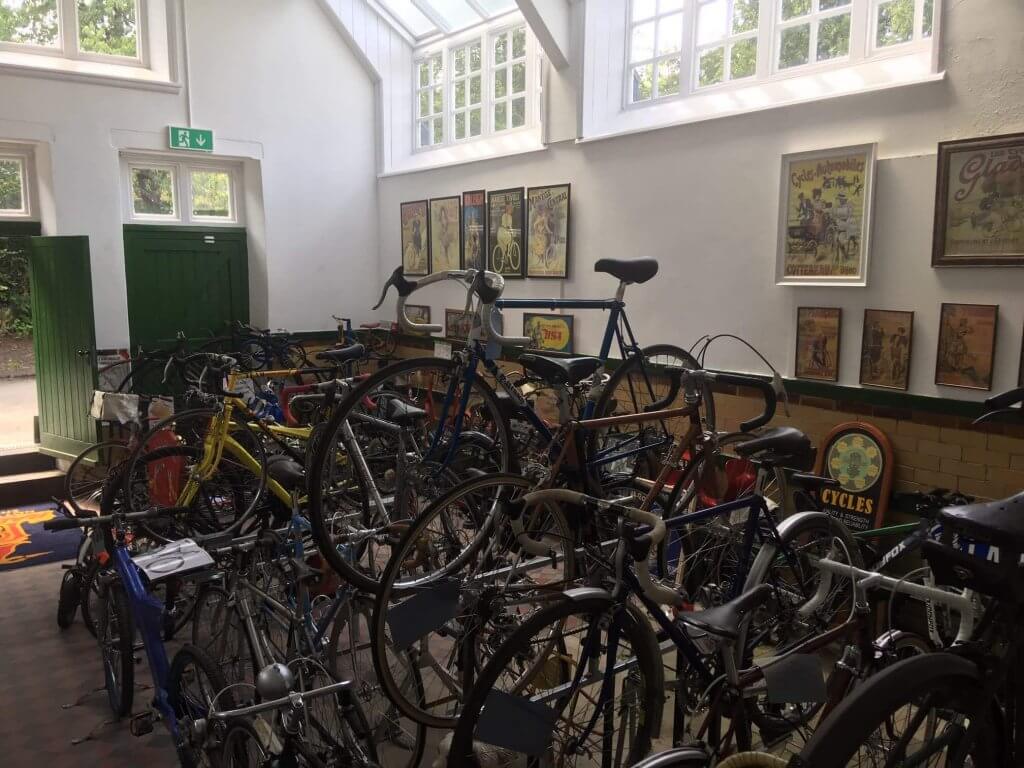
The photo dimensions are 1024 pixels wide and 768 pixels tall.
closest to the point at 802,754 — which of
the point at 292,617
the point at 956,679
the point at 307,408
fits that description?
the point at 956,679

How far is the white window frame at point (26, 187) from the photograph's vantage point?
599cm

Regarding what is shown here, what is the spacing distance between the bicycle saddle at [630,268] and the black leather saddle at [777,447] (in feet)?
4.34

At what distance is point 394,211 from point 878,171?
14.7 ft

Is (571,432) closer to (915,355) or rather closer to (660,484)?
(660,484)

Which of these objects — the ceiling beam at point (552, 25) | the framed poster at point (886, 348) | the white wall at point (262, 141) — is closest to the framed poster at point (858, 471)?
the framed poster at point (886, 348)

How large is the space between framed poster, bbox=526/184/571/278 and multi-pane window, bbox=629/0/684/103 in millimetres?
829

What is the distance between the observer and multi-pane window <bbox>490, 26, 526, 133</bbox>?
6207 millimetres

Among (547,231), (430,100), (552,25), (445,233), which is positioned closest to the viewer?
(552,25)

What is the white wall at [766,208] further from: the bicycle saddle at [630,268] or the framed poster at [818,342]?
the bicycle saddle at [630,268]

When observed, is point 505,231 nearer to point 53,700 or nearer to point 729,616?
point 53,700

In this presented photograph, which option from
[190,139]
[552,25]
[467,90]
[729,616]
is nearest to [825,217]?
[552,25]

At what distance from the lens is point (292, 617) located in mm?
2383

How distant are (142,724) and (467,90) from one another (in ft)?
18.1

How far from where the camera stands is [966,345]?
A: 3.63 meters
